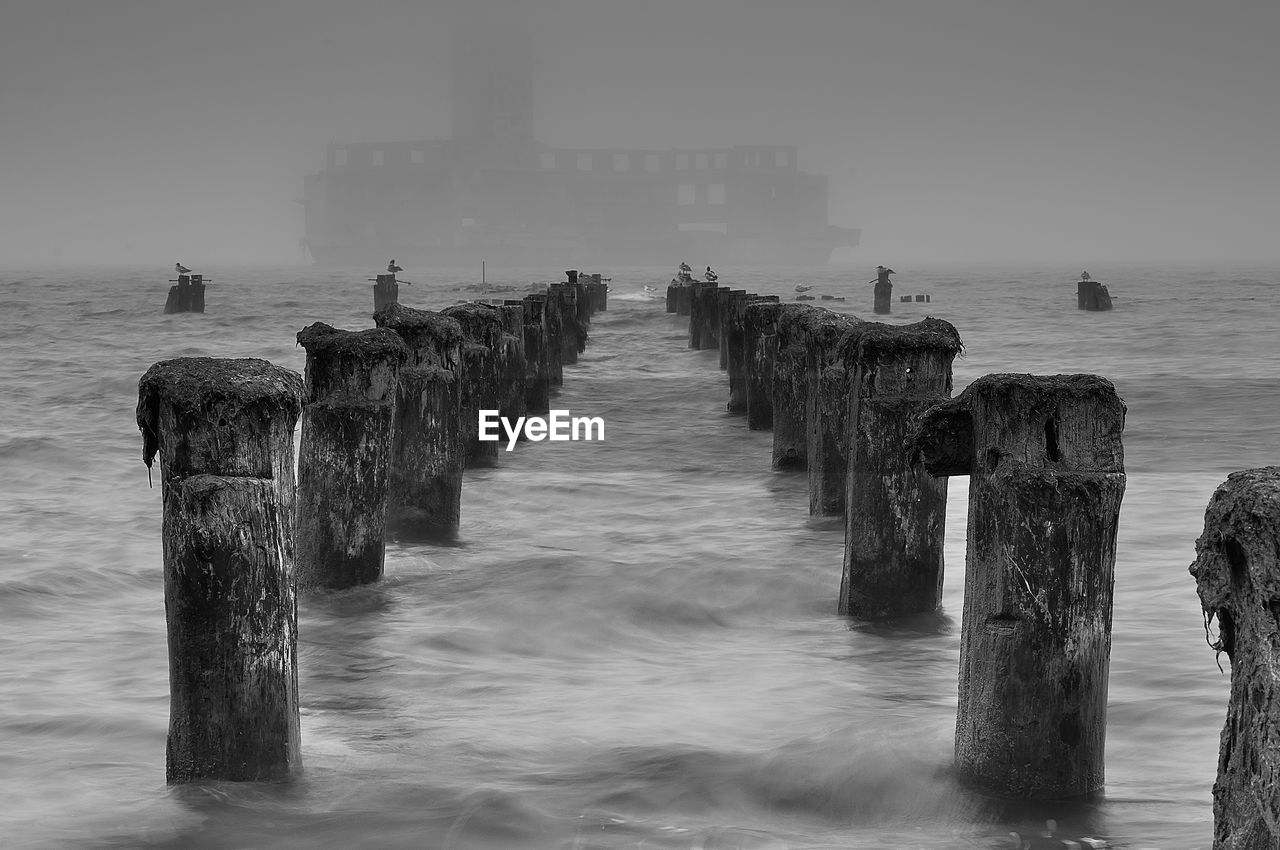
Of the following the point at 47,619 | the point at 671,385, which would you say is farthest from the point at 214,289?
the point at 47,619

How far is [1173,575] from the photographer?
6918 mm

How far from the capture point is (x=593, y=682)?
5.27 metres

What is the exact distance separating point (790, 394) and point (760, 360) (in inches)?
84.6

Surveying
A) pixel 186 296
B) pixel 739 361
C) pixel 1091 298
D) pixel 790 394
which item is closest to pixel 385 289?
pixel 186 296

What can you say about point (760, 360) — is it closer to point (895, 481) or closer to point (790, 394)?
point (790, 394)

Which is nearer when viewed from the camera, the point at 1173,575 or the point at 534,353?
the point at 1173,575

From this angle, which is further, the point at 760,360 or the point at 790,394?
the point at 760,360

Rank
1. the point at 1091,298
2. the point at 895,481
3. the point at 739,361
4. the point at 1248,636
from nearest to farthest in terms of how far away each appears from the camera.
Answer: the point at 1248,636, the point at 895,481, the point at 739,361, the point at 1091,298

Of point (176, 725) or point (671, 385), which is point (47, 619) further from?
point (671, 385)

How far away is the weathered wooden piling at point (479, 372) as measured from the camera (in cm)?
923

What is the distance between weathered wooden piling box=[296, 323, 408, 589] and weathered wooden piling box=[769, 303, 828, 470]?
3.56 meters

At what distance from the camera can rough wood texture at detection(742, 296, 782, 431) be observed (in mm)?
11055

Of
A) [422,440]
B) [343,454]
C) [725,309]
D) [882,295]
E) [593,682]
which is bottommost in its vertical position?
[593,682]

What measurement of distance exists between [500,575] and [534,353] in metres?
6.21
